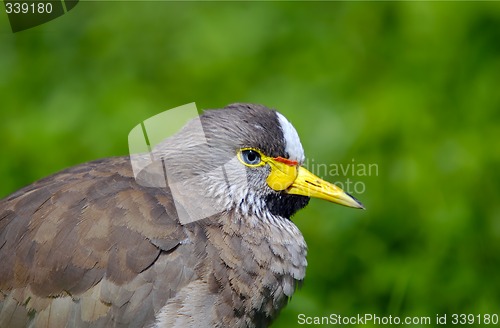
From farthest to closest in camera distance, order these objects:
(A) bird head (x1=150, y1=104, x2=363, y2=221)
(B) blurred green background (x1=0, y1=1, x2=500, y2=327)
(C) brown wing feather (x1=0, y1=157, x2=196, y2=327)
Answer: (B) blurred green background (x1=0, y1=1, x2=500, y2=327) < (A) bird head (x1=150, y1=104, x2=363, y2=221) < (C) brown wing feather (x1=0, y1=157, x2=196, y2=327)

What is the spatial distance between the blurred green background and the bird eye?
50.8 inches

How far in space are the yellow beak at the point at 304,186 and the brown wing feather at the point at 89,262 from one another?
0.73 m

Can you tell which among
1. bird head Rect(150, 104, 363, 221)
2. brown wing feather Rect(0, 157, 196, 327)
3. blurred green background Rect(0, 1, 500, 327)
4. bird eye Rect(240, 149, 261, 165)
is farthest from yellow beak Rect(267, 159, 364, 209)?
blurred green background Rect(0, 1, 500, 327)

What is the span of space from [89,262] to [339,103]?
3850 mm

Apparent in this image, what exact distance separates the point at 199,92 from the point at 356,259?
267 centimetres

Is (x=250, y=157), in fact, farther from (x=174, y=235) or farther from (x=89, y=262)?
(x=89, y=262)

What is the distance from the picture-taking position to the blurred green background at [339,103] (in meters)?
6.45

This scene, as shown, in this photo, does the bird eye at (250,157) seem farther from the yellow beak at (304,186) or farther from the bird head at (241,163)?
the yellow beak at (304,186)

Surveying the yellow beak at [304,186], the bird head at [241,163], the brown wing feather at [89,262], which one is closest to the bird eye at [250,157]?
the bird head at [241,163]

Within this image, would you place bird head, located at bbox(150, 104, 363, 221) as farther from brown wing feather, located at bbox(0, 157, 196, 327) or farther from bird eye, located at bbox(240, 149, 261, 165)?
brown wing feather, located at bbox(0, 157, 196, 327)

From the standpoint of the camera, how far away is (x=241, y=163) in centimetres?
532

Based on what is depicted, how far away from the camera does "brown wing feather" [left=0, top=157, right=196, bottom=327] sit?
4.81 meters

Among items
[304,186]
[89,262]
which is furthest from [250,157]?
[89,262]

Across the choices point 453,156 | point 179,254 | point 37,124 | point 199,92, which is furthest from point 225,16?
point 179,254
